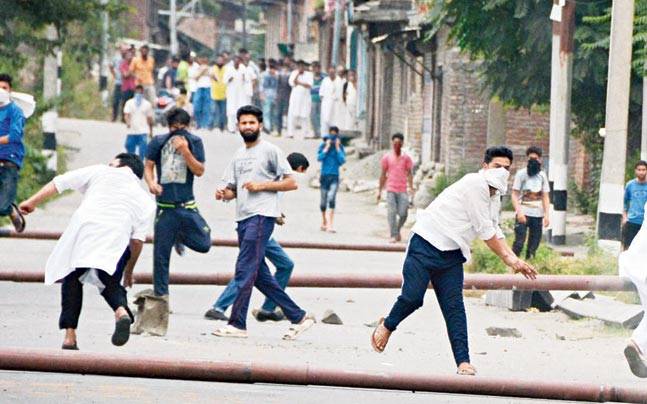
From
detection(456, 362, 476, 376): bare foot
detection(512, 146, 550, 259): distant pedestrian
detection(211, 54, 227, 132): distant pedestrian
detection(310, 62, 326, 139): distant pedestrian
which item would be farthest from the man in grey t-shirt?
detection(310, 62, 326, 139): distant pedestrian

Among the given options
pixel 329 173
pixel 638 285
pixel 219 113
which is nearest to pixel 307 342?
pixel 638 285

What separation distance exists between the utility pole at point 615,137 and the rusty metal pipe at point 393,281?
6.32 meters

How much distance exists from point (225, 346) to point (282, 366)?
11.8ft

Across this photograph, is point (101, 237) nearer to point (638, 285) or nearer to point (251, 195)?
point (251, 195)

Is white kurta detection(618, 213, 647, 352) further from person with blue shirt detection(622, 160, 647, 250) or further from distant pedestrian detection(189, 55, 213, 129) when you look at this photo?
distant pedestrian detection(189, 55, 213, 129)

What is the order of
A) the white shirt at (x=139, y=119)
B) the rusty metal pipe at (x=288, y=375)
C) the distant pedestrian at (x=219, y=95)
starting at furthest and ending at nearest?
the distant pedestrian at (x=219, y=95) → the white shirt at (x=139, y=119) → the rusty metal pipe at (x=288, y=375)

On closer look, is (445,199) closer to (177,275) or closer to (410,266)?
(410,266)

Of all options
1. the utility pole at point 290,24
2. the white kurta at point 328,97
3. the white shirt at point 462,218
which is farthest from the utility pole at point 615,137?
the utility pole at point 290,24

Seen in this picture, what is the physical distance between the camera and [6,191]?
56.8 ft

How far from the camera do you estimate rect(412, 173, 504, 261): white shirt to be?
38.1 ft

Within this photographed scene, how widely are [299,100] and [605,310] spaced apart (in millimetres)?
29145

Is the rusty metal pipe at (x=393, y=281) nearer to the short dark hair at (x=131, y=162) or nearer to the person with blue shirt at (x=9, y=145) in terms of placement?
the person with blue shirt at (x=9, y=145)

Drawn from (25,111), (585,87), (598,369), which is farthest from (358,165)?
(598,369)

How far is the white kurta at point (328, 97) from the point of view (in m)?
44.3
